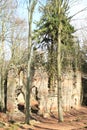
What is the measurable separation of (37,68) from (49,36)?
13.6 feet

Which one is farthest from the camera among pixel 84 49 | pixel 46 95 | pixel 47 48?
pixel 84 49

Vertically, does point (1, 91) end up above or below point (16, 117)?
above

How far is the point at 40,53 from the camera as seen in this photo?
36.3 m

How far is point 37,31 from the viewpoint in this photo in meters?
35.5

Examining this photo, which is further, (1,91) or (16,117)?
(1,91)

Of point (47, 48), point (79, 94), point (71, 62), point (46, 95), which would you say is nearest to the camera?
point (46, 95)

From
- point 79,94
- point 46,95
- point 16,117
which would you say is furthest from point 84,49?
point 16,117

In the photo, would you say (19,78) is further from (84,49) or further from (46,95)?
(84,49)

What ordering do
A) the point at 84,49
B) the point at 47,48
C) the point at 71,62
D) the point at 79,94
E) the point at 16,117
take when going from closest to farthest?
the point at 16,117 → the point at 47,48 → the point at 71,62 → the point at 79,94 → the point at 84,49

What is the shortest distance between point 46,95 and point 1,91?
4.98 m

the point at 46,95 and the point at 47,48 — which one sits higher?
the point at 47,48

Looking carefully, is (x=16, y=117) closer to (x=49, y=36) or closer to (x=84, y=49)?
(x=49, y=36)

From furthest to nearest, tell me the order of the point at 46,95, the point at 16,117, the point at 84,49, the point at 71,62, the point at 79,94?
the point at 84,49, the point at 79,94, the point at 71,62, the point at 46,95, the point at 16,117

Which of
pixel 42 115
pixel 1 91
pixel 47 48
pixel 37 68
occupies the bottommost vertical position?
pixel 42 115
